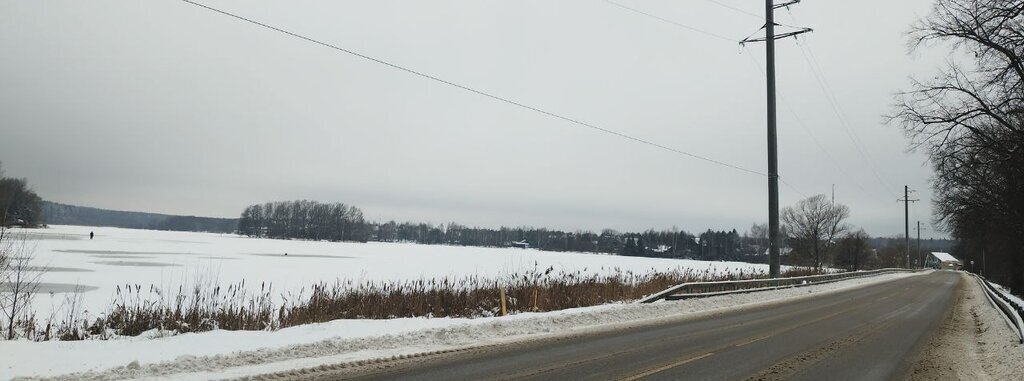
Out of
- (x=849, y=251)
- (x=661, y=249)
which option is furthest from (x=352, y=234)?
(x=849, y=251)

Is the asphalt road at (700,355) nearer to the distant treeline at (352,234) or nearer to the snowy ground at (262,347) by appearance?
the snowy ground at (262,347)

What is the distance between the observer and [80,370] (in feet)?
24.7

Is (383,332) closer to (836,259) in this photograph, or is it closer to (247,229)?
(836,259)

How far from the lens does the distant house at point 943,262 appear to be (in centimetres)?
15700

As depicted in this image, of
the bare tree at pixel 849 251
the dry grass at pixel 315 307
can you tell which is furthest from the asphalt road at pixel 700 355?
the bare tree at pixel 849 251

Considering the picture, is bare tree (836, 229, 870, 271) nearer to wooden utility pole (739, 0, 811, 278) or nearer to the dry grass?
wooden utility pole (739, 0, 811, 278)

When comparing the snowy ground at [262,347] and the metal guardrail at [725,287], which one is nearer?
the snowy ground at [262,347]

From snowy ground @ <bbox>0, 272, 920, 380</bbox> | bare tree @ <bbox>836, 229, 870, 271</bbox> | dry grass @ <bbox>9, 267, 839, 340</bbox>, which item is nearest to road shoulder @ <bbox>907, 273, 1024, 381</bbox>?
snowy ground @ <bbox>0, 272, 920, 380</bbox>

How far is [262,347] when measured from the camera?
31.0ft

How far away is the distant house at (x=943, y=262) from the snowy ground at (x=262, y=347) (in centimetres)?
17812

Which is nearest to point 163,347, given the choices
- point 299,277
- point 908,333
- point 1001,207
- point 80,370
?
point 80,370

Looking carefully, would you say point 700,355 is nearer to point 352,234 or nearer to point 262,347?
point 262,347

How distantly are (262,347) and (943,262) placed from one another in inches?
7681

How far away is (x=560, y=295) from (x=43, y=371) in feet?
44.6
